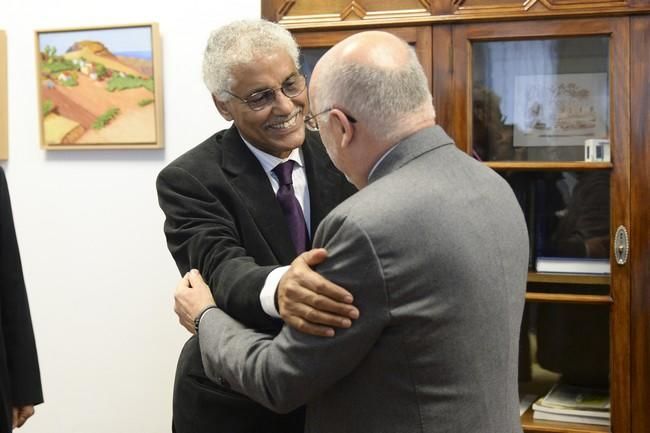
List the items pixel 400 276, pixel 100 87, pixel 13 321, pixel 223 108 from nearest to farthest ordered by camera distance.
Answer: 1. pixel 400 276
2. pixel 223 108
3. pixel 13 321
4. pixel 100 87

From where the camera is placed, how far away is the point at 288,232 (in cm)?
182

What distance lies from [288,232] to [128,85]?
5.12 ft

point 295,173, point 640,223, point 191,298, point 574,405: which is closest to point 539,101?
point 640,223

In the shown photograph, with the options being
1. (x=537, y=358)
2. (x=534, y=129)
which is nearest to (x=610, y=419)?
(x=537, y=358)

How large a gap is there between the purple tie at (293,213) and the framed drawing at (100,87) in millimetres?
1353

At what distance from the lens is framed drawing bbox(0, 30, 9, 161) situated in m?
3.29

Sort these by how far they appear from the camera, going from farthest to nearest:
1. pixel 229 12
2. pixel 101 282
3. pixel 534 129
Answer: pixel 101 282
pixel 229 12
pixel 534 129

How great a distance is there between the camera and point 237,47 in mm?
1845

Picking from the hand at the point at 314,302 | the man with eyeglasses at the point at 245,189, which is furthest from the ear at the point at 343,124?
the man with eyeglasses at the point at 245,189

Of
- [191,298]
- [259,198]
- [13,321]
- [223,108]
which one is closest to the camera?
[191,298]

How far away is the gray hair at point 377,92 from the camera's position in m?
1.35

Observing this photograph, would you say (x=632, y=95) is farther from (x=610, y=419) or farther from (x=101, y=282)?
(x=101, y=282)

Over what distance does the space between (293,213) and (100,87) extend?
1.59 metres

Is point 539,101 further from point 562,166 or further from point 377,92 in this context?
point 377,92
